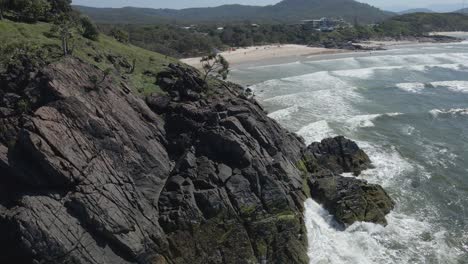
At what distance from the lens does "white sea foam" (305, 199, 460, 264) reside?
3069 cm

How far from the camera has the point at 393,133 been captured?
56.0 m

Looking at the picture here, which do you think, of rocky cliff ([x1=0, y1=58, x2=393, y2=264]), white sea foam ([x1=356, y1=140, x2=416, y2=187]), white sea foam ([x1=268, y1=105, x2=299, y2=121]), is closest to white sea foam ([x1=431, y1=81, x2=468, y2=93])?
white sea foam ([x1=268, y1=105, x2=299, y2=121])

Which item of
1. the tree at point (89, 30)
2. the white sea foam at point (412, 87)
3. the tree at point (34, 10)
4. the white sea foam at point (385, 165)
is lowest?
the white sea foam at point (385, 165)

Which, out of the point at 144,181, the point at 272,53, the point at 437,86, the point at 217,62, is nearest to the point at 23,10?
the point at 217,62

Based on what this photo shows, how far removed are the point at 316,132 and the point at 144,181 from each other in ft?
99.8

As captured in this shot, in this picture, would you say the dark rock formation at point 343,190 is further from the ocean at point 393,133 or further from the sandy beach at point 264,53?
the sandy beach at point 264,53

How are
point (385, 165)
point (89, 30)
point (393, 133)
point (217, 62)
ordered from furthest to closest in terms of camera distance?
point (393, 133), point (89, 30), point (217, 62), point (385, 165)

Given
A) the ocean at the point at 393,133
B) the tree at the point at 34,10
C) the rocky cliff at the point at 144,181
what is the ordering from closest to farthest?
the rocky cliff at the point at 144,181, the ocean at the point at 393,133, the tree at the point at 34,10

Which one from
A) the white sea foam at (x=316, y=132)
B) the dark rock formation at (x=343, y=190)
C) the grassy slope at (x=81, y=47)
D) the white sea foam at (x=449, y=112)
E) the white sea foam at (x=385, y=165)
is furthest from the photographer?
the white sea foam at (x=449, y=112)

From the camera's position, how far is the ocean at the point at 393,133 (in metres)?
32.4

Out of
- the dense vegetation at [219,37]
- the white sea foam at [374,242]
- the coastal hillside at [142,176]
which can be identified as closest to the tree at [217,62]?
the coastal hillside at [142,176]

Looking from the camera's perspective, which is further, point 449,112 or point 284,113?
point 449,112

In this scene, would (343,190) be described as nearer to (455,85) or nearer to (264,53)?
(455,85)

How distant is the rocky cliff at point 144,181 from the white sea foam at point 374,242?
1.19m
